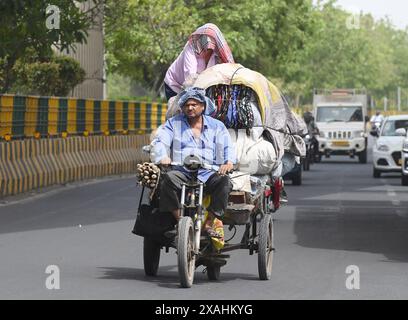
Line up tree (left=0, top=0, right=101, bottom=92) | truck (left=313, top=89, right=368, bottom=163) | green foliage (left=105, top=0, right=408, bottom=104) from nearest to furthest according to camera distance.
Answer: tree (left=0, top=0, right=101, bottom=92) → green foliage (left=105, top=0, right=408, bottom=104) → truck (left=313, top=89, right=368, bottom=163)

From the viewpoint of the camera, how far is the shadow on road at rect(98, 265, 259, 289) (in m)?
12.8

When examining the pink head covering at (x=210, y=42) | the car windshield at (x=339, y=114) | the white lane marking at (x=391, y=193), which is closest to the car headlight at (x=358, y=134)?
the car windshield at (x=339, y=114)

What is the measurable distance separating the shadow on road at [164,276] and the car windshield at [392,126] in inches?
924

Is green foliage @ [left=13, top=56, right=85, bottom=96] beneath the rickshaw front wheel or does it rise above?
above

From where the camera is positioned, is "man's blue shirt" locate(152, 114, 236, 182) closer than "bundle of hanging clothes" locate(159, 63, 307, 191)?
Yes

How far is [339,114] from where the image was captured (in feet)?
164

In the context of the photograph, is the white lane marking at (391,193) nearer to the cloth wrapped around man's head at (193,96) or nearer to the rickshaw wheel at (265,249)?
the rickshaw wheel at (265,249)

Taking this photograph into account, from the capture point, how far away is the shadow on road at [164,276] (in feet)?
42.1

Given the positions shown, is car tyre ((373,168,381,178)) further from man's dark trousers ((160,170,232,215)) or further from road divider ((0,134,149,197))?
man's dark trousers ((160,170,232,215))

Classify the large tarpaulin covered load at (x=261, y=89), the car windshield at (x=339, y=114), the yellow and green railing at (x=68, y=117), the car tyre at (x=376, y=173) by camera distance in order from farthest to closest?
the car windshield at (x=339, y=114), the car tyre at (x=376, y=173), the yellow and green railing at (x=68, y=117), the large tarpaulin covered load at (x=261, y=89)

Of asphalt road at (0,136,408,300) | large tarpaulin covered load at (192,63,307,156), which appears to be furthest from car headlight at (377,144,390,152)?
large tarpaulin covered load at (192,63,307,156)

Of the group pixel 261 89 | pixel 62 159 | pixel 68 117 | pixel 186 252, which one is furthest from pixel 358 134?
pixel 186 252

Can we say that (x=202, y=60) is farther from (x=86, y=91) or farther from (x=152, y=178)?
(x=86, y=91)
